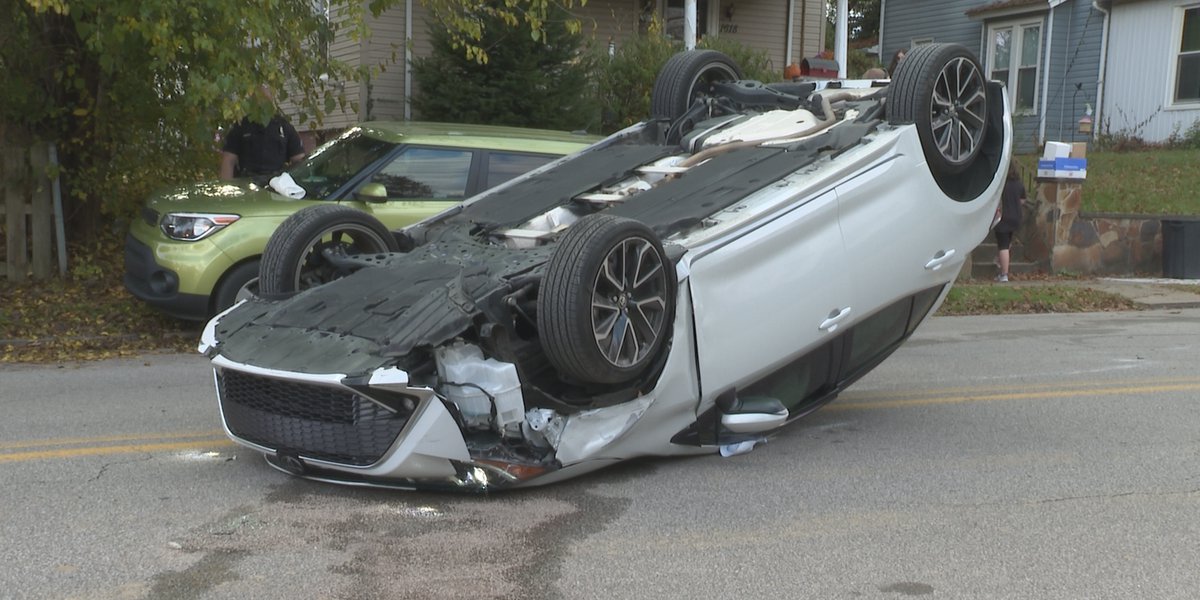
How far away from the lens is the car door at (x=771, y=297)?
17.1 ft

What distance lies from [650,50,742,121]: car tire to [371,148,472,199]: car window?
2.65m

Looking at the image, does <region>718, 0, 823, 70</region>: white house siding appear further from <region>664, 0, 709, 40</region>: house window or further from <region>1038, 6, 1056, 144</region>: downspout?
<region>1038, 6, 1056, 144</region>: downspout

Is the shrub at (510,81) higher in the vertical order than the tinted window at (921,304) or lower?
higher

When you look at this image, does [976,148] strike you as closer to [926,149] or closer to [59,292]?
[926,149]

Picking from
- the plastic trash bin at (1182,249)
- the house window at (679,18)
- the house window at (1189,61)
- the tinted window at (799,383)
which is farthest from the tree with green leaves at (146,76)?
the house window at (1189,61)

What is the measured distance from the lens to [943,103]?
626 centimetres

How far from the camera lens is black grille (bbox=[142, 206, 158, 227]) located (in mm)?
9031

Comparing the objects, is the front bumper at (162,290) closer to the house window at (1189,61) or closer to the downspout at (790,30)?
the downspout at (790,30)

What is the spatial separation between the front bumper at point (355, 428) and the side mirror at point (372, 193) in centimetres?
341

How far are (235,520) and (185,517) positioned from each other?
0.23m

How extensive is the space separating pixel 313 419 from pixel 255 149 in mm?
7196

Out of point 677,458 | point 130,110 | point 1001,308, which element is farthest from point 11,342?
point 1001,308

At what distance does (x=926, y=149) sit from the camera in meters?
6.09

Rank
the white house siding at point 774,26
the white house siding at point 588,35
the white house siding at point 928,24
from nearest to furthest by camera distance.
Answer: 1. the white house siding at point 588,35
2. the white house siding at point 774,26
3. the white house siding at point 928,24
